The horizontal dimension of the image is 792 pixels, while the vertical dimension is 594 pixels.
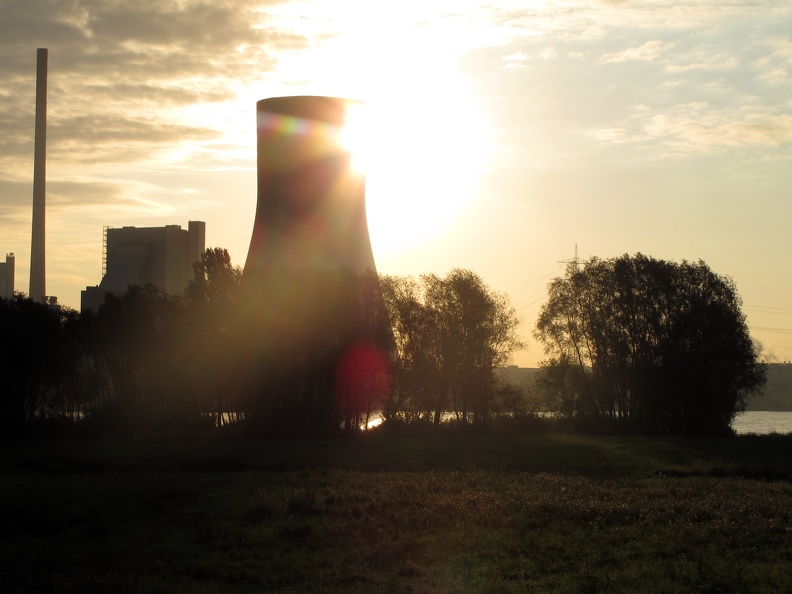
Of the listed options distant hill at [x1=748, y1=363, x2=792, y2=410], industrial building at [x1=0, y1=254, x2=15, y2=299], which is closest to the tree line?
distant hill at [x1=748, y1=363, x2=792, y2=410]

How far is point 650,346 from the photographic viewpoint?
39.5 meters

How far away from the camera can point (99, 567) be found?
8805mm

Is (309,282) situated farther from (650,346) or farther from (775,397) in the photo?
(775,397)

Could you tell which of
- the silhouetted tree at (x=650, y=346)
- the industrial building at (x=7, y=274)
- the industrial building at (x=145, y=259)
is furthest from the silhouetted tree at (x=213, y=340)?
the industrial building at (x=7, y=274)

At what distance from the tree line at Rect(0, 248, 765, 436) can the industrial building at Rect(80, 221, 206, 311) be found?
43.7 meters

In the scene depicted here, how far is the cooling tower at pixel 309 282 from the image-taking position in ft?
105

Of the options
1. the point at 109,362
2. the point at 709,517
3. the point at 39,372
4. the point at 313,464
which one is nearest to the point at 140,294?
the point at 109,362

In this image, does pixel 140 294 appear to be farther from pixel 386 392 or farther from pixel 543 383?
pixel 543 383

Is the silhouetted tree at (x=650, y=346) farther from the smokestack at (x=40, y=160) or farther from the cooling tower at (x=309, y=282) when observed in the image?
the smokestack at (x=40, y=160)

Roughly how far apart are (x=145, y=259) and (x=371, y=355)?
54143 millimetres

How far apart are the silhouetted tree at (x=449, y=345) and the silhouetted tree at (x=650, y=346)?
2.86 metres

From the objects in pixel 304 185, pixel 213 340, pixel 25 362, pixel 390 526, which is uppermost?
pixel 304 185

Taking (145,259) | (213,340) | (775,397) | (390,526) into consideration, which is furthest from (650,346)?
(775,397)

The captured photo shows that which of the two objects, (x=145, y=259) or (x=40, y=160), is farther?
(x=145, y=259)
